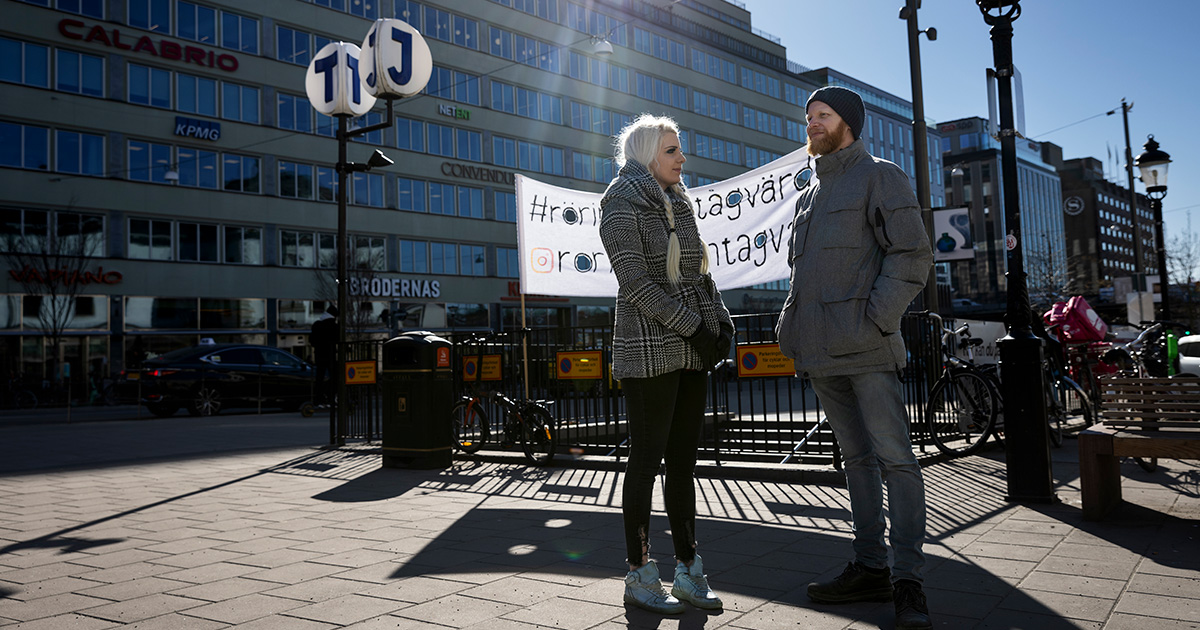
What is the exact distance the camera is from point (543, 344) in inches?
417

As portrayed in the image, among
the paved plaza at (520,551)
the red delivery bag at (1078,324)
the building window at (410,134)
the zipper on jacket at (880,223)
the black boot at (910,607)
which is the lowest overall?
the paved plaza at (520,551)

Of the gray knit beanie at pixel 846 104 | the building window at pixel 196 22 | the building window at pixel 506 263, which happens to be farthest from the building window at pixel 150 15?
the gray knit beanie at pixel 846 104

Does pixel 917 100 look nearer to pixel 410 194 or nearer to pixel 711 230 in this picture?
pixel 711 230

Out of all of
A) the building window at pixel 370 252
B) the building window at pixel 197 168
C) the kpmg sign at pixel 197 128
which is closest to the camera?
the kpmg sign at pixel 197 128

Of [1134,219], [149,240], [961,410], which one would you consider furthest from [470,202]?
[961,410]

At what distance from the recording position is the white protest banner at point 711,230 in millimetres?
7926

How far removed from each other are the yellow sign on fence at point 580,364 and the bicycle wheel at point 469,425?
1024 mm

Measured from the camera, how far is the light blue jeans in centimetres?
348

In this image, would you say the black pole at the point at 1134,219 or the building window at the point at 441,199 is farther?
the building window at the point at 441,199

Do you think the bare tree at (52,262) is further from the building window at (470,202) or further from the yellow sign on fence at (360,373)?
the yellow sign on fence at (360,373)

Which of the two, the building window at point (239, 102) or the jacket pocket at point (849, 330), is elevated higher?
the building window at point (239, 102)

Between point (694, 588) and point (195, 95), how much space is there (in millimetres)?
37242

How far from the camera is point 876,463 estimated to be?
3.83m

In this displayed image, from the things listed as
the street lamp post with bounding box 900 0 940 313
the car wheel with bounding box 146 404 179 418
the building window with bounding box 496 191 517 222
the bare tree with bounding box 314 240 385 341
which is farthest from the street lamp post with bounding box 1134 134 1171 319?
the building window with bounding box 496 191 517 222
